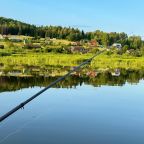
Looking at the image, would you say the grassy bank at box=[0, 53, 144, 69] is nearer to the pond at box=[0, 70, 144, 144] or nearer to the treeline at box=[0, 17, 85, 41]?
the pond at box=[0, 70, 144, 144]

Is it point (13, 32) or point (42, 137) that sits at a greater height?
point (13, 32)

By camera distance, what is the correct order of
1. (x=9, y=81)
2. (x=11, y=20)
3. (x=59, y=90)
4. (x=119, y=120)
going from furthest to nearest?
1. (x=11, y=20)
2. (x=9, y=81)
3. (x=59, y=90)
4. (x=119, y=120)

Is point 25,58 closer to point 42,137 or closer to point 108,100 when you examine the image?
point 108,100

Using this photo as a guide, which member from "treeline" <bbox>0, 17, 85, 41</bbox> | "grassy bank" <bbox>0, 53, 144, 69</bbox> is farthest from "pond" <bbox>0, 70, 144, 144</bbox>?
"treeline" <bbox>0, 17, 85, 41</bbox>

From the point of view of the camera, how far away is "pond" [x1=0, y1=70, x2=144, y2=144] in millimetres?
7709

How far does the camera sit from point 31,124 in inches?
343

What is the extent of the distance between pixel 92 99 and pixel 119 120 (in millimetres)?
3370

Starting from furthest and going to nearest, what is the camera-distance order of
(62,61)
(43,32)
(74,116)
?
(43,32)
(62,61)
(74,116)

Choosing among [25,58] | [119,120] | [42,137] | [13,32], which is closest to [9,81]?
[119,120]

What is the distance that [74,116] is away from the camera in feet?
32.0

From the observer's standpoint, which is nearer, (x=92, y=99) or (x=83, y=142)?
(x=83, y=142)

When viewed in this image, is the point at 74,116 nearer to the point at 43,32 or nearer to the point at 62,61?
the point at 62,61

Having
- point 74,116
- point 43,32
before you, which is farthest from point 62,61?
point 43,32

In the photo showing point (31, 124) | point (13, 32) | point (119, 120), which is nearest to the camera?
point (31, 124)
